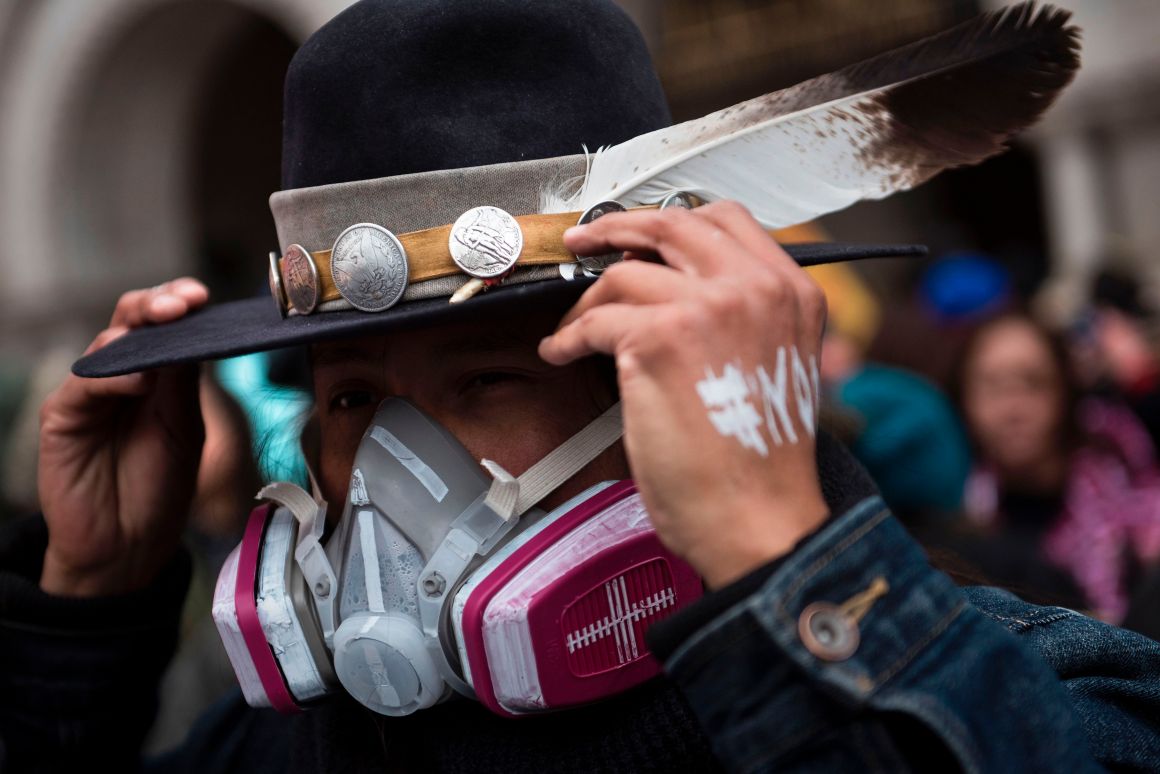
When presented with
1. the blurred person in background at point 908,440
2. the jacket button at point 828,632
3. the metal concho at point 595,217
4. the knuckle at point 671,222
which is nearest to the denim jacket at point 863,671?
the jacket button at point 828,632

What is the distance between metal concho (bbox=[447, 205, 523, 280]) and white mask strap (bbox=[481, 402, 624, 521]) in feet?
0.79

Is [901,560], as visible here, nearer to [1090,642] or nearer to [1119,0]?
[1090,642]

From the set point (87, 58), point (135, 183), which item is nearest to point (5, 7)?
point (87, 58)

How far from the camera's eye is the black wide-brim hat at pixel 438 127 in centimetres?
148

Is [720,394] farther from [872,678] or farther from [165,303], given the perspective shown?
[165,303]

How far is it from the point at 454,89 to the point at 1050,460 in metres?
3.09

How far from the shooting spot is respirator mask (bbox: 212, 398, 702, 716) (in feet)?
4.50

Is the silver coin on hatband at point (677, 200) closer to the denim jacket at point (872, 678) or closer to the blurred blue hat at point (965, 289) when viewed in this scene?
the denim jacket at point (872, 678)

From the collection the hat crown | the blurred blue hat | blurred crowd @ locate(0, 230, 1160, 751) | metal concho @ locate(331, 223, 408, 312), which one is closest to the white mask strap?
metal concho @ locate(331, 223, 408, 312)

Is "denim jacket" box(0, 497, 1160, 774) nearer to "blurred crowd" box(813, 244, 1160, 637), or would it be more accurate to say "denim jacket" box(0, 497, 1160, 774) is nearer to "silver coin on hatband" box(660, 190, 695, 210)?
"silver coin on hatband" box(660, 190, 695, 210)

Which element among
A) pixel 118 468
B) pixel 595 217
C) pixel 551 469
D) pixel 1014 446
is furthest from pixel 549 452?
pixel 1014 446

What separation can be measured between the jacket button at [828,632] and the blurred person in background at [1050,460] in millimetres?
2701

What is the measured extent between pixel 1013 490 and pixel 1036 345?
500 millimetres

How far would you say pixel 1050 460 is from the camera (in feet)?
13.2
